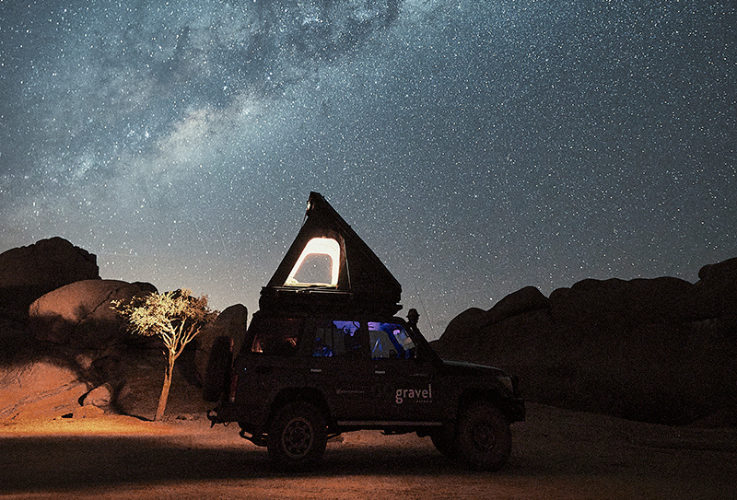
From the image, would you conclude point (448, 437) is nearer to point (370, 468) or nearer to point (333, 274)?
point (370, 468)

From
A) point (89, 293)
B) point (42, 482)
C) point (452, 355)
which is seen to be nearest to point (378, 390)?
point (42, 482)

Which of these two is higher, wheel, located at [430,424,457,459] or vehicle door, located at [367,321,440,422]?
vehicle door, located at [367,321,440,422]

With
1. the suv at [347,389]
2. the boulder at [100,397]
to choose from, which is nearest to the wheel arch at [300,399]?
the suv at [347,389]

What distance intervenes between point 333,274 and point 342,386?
4.89 m

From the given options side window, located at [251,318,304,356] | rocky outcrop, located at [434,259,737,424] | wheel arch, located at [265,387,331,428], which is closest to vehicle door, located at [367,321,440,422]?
wheel arch, located at [265,387,331,428]

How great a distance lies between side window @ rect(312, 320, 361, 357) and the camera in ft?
28.1

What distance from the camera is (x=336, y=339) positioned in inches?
341

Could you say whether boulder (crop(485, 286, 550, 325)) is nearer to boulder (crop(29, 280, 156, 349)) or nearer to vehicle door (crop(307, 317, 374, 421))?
boulder (crop(29, 280, 156, 349))

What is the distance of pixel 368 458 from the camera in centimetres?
1043

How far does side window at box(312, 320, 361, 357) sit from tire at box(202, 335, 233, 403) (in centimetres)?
145

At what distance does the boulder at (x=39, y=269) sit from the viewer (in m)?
35.5

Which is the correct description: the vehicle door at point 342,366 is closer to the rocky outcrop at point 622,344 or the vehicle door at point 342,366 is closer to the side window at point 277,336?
the side window at point 277,336

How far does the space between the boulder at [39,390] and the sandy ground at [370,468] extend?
8131mm

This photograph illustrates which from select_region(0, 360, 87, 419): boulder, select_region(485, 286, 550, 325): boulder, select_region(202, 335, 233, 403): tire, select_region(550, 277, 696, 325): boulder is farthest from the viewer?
select_region(485, 286, 550, 325): boulder
